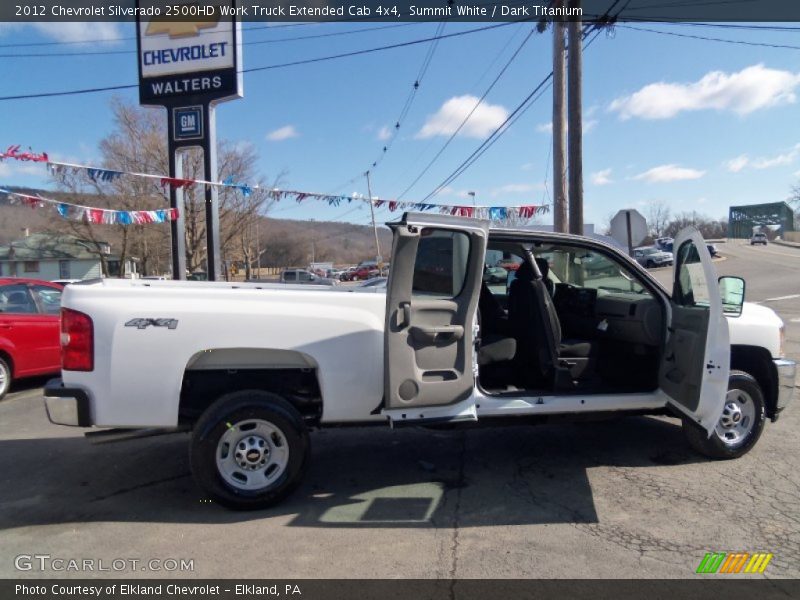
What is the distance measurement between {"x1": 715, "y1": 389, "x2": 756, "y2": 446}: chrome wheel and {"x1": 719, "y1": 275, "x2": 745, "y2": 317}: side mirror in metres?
0.70

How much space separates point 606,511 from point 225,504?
8.54 feet

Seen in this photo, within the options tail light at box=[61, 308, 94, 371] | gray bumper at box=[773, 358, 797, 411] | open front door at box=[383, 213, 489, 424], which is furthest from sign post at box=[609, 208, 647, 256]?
tail light at box=[61, 308, 94, 371]

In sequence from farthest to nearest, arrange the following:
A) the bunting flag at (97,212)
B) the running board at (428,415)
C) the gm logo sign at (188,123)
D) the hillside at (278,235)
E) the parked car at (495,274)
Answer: the hillside at (278,235) → the gm logo sign at (188,123) → the bunting flag at (97,212) → the parked car at (495,274) → the running board at (428,415)

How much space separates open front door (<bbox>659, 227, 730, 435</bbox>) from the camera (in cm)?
394

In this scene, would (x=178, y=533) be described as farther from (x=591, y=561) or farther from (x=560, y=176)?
(x=560, y=176)

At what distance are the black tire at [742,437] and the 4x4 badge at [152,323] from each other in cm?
401

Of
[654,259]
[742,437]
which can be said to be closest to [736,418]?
[742,437]

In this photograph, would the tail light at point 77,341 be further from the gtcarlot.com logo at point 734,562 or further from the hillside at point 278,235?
the gtcarlot.com logo at point 734,562

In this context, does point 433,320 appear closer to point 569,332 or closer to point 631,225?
point 569,332

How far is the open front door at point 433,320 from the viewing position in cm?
376

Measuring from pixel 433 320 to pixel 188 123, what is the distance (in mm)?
13458

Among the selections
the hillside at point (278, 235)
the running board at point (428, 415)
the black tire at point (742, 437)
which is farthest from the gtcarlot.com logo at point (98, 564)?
the black tire at point (742, 437)

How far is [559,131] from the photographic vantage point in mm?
11219
